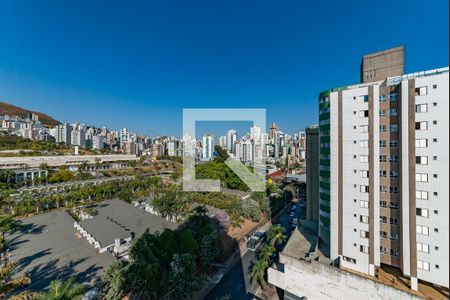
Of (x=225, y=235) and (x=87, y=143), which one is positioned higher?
(x=87, y=143)

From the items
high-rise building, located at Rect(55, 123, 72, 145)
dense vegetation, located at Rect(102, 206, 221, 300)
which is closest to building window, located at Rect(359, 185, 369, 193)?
dense vegetation, located at Rect(102, 206, 221, 300)

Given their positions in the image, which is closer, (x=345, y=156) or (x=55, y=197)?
(x=345, y=156)

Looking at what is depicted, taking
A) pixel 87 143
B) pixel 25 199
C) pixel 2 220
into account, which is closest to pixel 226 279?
pixel 2 220

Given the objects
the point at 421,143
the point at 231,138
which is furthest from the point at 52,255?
the point at 231,138

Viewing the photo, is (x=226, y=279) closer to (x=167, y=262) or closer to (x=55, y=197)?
(x=167, y=262)

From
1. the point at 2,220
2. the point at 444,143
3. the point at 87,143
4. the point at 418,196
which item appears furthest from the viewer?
the point at 87,143

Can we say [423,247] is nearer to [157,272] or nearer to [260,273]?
[260,273]
